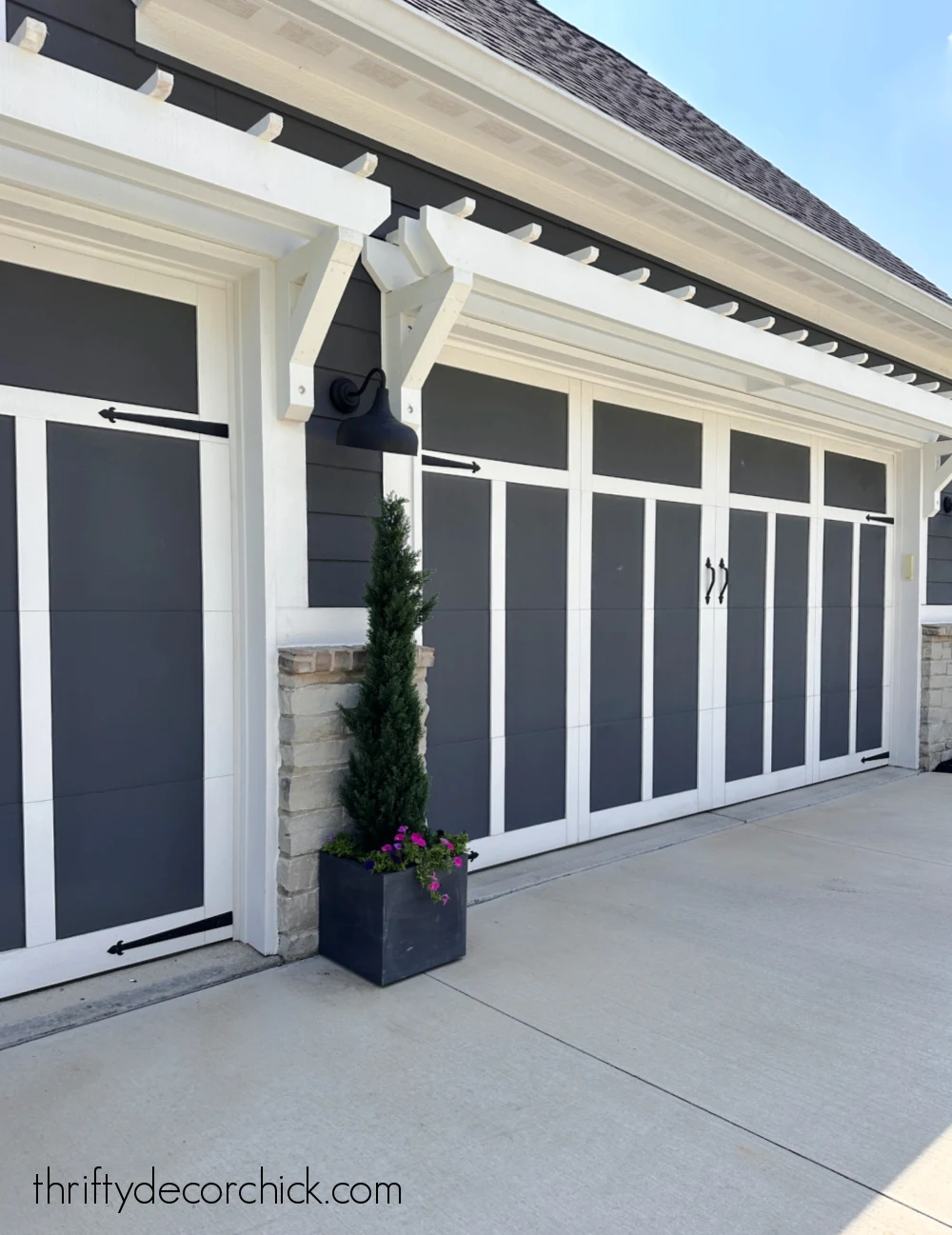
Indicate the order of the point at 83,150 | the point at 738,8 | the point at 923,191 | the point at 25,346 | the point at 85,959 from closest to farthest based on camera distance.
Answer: the point at 83,150
the point at 25,346
the point at 85,959
the point at 738,8
the point at 923,191

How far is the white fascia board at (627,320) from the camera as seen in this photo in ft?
10.2

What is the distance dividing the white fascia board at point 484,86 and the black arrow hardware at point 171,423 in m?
1.11

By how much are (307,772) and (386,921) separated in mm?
553

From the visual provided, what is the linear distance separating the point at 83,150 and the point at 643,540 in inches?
124

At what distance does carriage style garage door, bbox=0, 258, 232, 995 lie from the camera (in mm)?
2648

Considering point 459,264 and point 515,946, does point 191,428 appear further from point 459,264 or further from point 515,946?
point 515,946

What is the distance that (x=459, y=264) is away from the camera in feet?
10.0

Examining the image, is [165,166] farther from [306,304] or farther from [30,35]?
[306,304]

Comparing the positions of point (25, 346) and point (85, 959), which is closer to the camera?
point (25, 346)

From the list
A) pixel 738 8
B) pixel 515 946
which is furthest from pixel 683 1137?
pixel 738 8

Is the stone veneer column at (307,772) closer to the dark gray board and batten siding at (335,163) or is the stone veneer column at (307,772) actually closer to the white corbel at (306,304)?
the dark gray board and batten siding at (335,163)

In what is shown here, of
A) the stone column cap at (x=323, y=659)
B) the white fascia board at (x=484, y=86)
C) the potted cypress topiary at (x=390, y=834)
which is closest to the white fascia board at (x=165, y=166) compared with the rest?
the white fascia board at (x=484, y=86)

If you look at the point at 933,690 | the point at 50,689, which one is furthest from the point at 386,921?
the point at 933,690

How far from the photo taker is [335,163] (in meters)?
3.19
